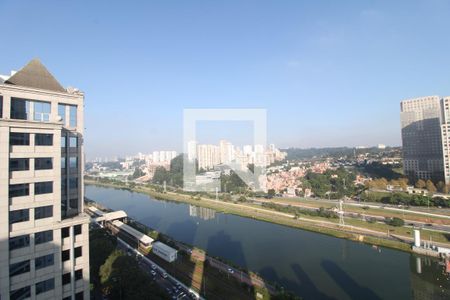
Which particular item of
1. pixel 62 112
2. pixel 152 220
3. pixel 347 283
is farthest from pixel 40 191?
pixel 152 220

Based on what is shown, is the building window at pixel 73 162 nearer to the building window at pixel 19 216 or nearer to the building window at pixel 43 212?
the building window at pixel 43 212

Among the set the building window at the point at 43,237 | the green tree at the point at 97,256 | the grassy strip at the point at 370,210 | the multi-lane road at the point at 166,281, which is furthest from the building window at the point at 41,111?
the grassy strip at the point at 370,210

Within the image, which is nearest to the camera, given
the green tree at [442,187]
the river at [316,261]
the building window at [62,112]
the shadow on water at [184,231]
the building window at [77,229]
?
the building window at [77,229]

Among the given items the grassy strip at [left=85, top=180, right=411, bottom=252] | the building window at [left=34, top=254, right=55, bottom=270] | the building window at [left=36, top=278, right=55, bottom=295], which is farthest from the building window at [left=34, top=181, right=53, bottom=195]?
the grassy strip at [left=85, top=180, right=411, bottom=252]

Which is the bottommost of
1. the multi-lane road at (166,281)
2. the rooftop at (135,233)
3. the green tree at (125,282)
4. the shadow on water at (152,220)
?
the shadow on water at (152,220)

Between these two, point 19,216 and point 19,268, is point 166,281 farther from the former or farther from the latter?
point 19,216
